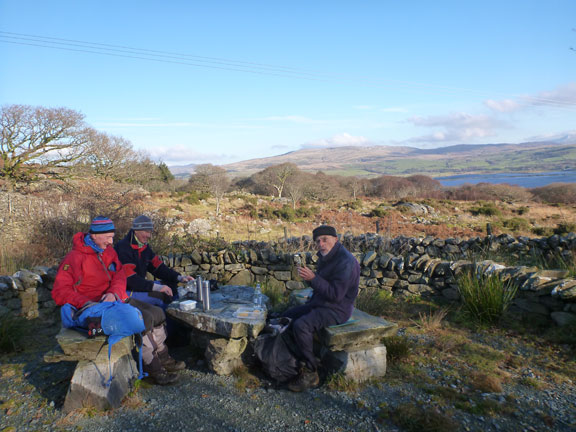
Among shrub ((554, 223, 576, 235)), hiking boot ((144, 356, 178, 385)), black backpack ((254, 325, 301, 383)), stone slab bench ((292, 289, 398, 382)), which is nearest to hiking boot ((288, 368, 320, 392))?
black backpack ((254, 325, 301, 383))

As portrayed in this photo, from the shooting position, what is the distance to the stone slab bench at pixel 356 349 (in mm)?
3822

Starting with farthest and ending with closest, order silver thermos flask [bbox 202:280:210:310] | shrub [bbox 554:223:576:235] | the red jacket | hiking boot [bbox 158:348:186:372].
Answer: shrub [bbox 554:223:576:235]
silver thermos flask [bbox 202:280:210:310]
hiking boot [bbox 158:348:186:372]
the red jacket

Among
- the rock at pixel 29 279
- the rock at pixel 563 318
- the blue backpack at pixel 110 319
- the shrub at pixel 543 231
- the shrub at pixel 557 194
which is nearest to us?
the blue backpack at pixel 110 319

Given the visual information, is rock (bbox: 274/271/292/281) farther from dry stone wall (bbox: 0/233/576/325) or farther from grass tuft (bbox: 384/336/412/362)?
grass tuft (bbox: 384/336/412/362)

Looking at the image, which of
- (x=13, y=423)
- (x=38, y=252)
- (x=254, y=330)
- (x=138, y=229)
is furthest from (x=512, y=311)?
(x=38, y=252)

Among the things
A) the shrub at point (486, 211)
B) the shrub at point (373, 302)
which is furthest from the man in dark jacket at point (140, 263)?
the shrub at point (486, 211)

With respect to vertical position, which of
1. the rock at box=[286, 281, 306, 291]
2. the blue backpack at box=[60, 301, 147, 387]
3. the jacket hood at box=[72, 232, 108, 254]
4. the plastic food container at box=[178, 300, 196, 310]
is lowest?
the rock at box=[286, 281, 306, 291]

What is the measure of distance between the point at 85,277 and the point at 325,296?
2571mm

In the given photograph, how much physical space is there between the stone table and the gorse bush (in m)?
3.33

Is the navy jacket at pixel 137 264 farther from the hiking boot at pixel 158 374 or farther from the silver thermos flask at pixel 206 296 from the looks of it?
the hiking boot at pixel 158 374

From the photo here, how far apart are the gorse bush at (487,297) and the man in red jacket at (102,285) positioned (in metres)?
4.32

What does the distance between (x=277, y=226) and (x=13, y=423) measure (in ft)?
53.4

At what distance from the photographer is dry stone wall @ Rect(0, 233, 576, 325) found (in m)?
5.40

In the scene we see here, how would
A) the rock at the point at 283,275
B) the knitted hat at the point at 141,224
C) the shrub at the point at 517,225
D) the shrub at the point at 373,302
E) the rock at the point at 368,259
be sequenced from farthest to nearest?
1. the shrub at the point at 517,225
2. the rock at the point at 283,275
3. the rock at the point at 368,259
4. the shrub at the point at 373,302
5. the knitted hat at the point at 141,224
